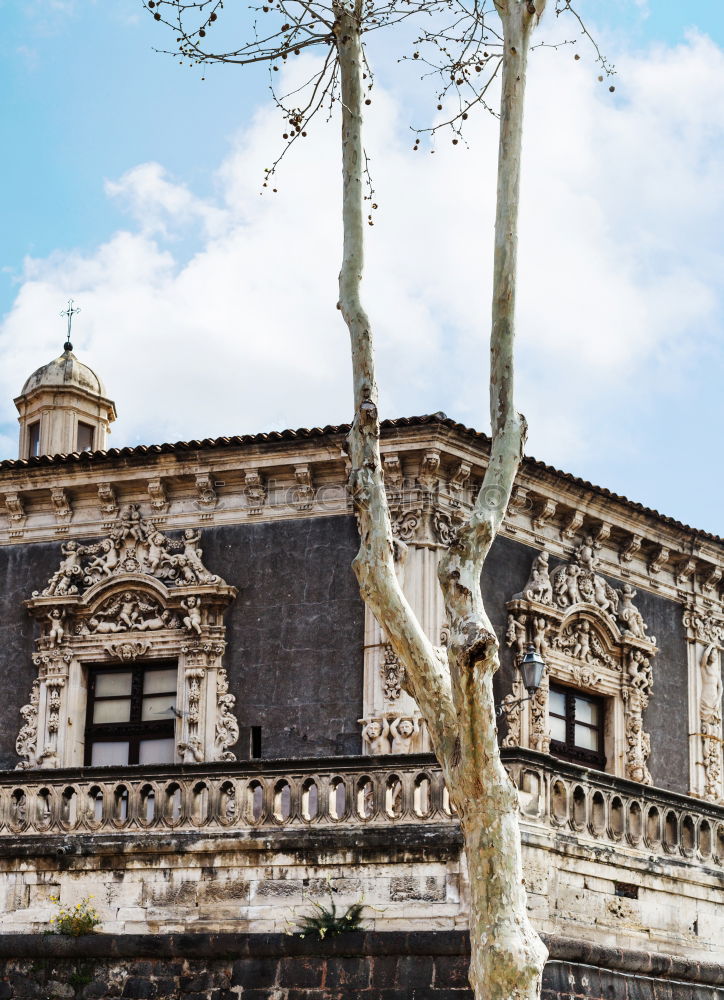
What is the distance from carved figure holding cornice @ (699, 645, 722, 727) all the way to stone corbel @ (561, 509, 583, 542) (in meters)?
2.81

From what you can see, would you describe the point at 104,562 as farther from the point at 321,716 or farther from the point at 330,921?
the point at 330,921

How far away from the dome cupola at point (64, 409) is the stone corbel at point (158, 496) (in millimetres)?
7729

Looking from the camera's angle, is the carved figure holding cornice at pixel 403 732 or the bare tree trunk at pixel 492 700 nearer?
the bare tree trunk at pixel 492 700

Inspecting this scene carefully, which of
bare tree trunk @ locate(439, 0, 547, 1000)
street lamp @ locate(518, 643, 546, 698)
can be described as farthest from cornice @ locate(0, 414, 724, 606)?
bare tree trunk @ locate(439, 0, 547, 1000)

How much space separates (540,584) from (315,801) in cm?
445

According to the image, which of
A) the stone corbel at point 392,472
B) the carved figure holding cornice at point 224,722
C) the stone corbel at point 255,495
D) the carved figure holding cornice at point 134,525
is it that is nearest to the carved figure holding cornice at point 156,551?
the carved figure holding cornice at point 134,525

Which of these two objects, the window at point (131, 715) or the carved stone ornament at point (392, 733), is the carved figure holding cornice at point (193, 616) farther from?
the carved stone ornament at point (392, 733)

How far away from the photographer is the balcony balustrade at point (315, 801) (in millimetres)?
18375

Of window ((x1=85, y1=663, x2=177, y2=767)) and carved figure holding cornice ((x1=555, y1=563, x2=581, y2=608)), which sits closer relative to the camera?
window ((x1=85, y1=663, x2=177, y2=767))

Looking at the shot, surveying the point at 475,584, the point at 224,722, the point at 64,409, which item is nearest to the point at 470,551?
the point at 475,584

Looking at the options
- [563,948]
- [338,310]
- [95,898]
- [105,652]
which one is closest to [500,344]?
[338,310]

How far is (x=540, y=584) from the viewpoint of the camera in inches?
897

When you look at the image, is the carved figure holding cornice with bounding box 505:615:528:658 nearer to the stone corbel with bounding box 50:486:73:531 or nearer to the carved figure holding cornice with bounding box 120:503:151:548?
the carved figure holding cornice with bounding box 120:503:151:548

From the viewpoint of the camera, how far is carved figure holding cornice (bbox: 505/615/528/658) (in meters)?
22.3
